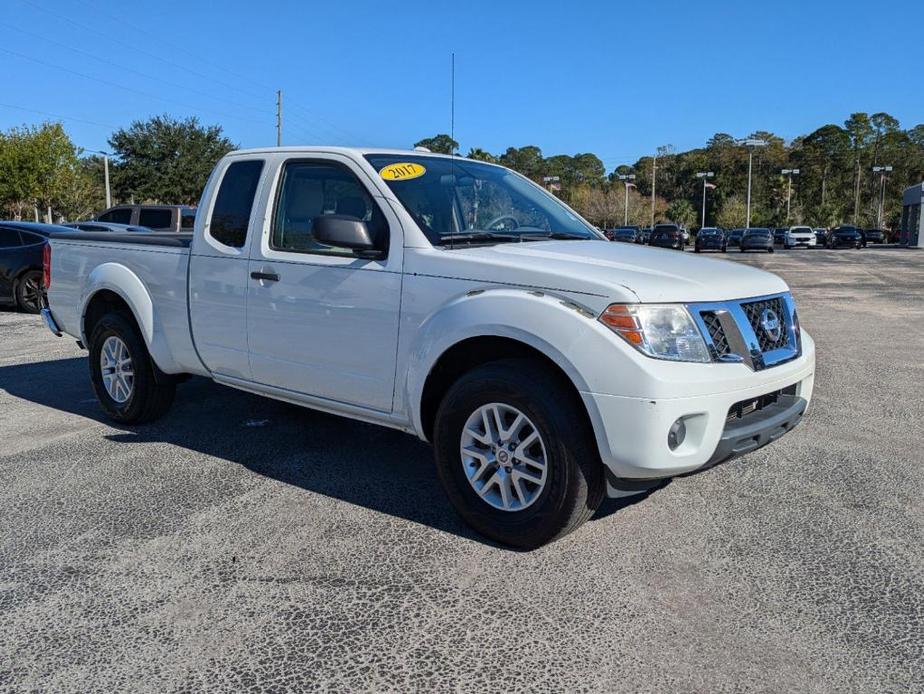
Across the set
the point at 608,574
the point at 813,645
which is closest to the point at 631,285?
the point at 608,574

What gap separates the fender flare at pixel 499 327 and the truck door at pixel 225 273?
1.39 m

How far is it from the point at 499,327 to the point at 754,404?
1.24m

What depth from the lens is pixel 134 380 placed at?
5.66 meters

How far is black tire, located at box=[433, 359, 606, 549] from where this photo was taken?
11.3 feet

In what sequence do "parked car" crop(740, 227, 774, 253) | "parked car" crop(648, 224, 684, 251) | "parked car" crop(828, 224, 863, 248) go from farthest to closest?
"parked car" crop(828, 224, 863, 248)
"parked car" crop(740, 227, 774, 253)
"parked car" crop(648, 224, 684, 251)

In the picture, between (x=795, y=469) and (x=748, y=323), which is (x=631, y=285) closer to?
(x=748, y=323)

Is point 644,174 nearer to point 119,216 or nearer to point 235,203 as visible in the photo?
point 119,216

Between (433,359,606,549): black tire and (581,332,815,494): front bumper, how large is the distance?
0.34ft

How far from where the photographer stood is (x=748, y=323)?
362 centimetres

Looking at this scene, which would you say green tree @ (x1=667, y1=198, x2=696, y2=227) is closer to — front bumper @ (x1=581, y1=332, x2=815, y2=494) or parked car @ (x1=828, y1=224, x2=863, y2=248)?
parked car @ (x1=828, y1=224, x2=863, y2=248)

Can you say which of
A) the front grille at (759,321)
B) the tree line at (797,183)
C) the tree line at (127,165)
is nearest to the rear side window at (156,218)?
the front grille at (759,321)

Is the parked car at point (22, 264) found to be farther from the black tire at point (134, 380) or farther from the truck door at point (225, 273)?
the truck door at point (225, 273)

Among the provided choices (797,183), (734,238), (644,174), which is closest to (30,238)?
(734,238)

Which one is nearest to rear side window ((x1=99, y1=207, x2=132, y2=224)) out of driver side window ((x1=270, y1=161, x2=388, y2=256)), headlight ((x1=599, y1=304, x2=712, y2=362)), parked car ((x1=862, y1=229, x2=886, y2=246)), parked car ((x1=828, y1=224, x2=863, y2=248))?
driver side window ((x1=270, y1=161, x2=388, y2=256))
